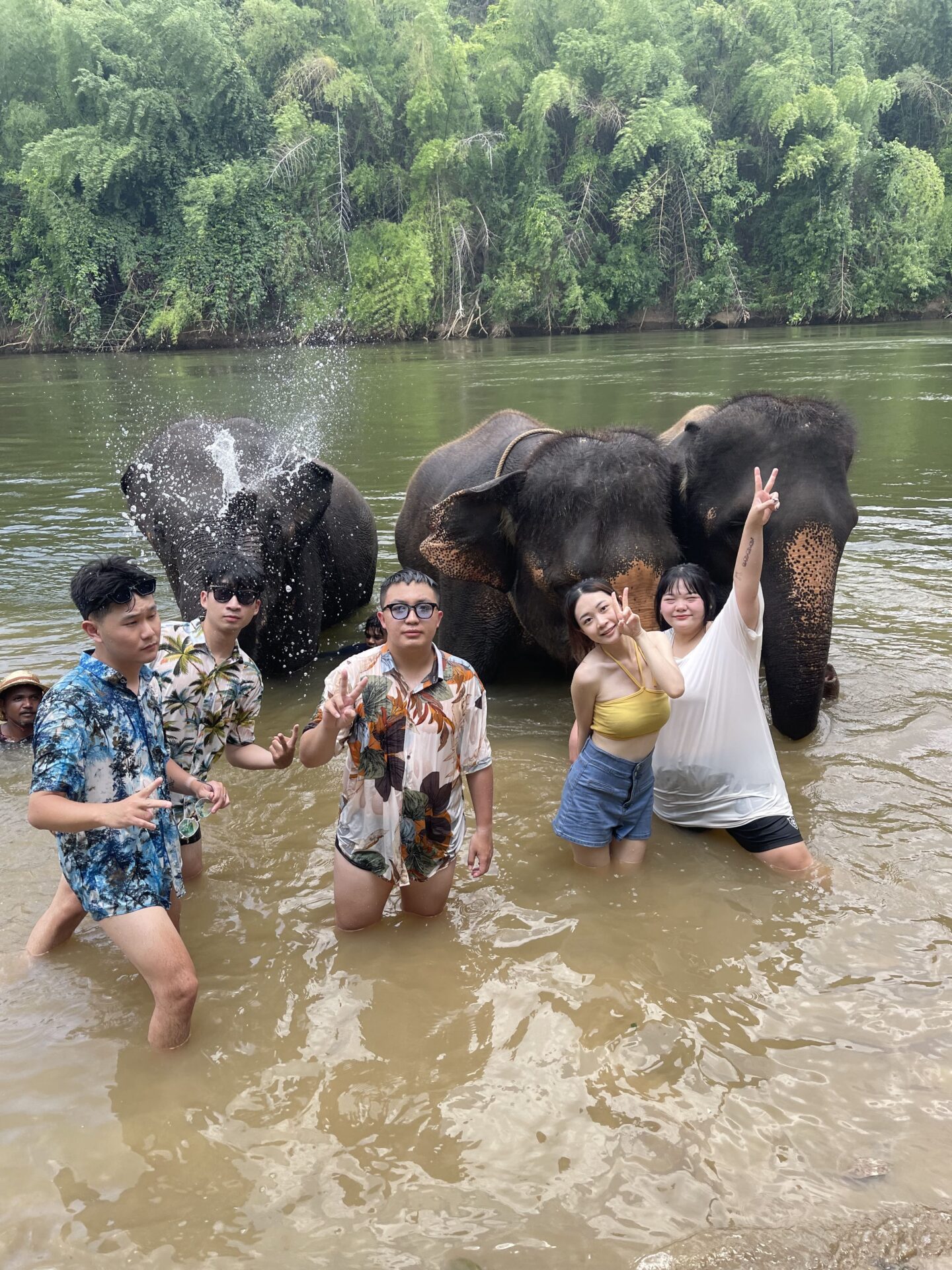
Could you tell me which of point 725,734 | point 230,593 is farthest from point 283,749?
point 725,734

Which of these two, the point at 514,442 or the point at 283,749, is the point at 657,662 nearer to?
the point at 283,749

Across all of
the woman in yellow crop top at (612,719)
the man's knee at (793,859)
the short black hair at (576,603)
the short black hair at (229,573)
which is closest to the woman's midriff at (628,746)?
the woman in yellow crop top at (612,719)

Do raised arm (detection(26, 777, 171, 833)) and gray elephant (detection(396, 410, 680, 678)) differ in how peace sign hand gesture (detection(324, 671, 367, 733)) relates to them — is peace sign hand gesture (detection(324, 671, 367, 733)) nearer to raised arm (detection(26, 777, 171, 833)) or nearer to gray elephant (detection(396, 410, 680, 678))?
raised arm (detection(26, 777, 171, 833))

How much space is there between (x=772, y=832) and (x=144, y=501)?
171 inches

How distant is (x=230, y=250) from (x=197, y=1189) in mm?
34752

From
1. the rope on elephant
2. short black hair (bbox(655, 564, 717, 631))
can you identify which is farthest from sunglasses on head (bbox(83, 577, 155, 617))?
the rope on elephant

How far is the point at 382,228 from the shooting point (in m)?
34.0

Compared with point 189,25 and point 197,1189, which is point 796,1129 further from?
point 189,25

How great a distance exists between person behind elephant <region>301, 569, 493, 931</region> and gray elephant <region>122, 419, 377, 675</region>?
2266mm

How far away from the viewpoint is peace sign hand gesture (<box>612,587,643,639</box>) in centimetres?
300


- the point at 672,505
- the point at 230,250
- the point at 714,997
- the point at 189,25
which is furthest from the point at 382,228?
the point at 714,997

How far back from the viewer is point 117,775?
2.46m

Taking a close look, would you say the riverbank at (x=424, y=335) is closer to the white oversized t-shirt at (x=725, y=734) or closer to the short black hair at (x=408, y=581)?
the white oversized t-shirt at (x=725, y=734)

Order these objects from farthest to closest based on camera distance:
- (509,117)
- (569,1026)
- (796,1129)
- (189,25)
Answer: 1. (509,117)
2. (189,25)
3. (569,1026)
4. (796,1129)
